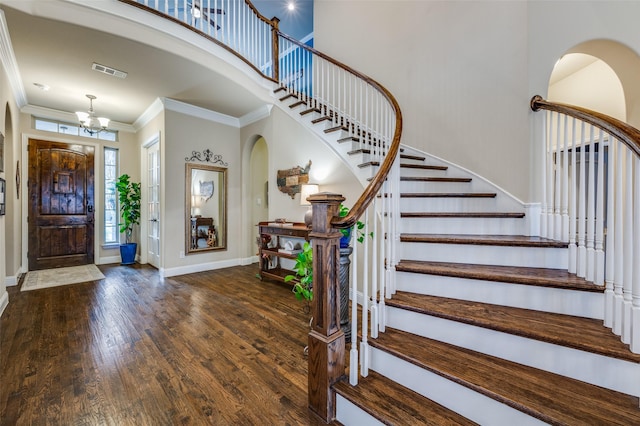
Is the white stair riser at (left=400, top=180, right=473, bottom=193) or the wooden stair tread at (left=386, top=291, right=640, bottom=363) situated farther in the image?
the white stair riser at (left=400, top=180, right=473, bottom=193)

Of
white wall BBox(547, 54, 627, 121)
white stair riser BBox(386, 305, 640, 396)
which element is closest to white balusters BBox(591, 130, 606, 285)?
white stair riser BBox(386, 305, 640, 396)

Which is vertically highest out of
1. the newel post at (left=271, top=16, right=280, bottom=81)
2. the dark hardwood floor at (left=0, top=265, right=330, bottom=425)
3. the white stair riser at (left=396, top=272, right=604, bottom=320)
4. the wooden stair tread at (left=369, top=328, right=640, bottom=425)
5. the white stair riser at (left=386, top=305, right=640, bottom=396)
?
the newel post at (left=271, top=16, right=280, bottom=81)

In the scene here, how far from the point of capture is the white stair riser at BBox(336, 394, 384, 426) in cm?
130

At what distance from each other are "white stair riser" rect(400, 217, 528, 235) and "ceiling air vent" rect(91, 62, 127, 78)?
3.88 m

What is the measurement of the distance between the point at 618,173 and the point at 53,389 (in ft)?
11.0

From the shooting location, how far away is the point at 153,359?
2.07m

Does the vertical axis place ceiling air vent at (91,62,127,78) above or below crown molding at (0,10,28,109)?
above

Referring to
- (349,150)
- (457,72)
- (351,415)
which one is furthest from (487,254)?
(457,72)

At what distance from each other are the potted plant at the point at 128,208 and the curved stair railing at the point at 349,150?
125 inches

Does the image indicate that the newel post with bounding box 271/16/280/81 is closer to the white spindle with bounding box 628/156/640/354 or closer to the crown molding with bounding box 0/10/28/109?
the crown molding with bounding box 0/10/28/109

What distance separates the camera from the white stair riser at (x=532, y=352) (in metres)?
1.15

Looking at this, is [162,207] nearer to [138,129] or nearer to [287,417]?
[138,129]

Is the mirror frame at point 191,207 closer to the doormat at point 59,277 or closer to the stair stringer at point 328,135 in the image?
the doormat at point 59,277

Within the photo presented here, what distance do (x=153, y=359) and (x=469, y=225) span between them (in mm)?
2786
